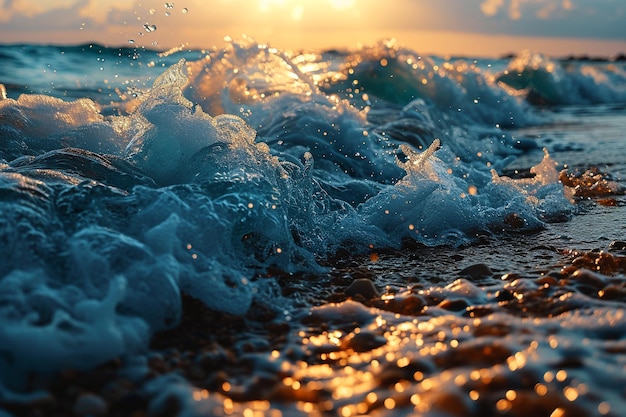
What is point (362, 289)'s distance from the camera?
2.33m

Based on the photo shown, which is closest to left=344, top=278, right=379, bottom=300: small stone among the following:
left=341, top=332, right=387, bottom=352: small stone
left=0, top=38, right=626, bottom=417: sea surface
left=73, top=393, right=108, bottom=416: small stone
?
left=0, top=38, right=626, bottom=417: sea surface

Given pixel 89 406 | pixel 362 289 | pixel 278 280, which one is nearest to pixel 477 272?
pixel 362 289

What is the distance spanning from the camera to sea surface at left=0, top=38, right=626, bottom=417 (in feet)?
5.17

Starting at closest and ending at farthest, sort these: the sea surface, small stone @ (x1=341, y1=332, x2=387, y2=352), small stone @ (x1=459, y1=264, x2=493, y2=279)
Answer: the sea surface < small stone @ (x1=341, y1=332, x2=387, y2=352) < small stone @ (x1=459, y1=264, x2=493, y2=279)

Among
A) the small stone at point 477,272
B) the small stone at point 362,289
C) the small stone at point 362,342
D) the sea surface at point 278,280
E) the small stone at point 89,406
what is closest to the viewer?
the small stone at point 89,406

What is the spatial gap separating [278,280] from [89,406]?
1.07 meters

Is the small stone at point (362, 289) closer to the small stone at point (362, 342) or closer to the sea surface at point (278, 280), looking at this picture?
the sea surface at point (278, 280)

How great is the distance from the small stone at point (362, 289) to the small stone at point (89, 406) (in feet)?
3.51

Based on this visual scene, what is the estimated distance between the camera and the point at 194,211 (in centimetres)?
250

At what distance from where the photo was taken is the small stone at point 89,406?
4.82 feet

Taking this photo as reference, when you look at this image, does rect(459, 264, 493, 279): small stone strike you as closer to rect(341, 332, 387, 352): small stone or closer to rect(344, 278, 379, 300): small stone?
rect(344, 278, 379, 300): small stone

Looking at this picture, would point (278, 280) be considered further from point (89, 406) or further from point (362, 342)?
point (89, 406)

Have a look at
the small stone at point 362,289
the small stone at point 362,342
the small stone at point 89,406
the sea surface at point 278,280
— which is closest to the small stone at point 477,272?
the sea surface at point 278,280

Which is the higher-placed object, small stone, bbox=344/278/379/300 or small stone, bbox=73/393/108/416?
small stone, bbox=73/393/108/416
